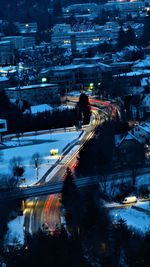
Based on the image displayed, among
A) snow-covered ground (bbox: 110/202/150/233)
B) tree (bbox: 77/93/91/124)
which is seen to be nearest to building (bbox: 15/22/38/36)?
tree (bbox: 77/93/91/124)

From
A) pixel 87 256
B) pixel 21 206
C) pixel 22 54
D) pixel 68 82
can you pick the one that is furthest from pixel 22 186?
pixel 22 54

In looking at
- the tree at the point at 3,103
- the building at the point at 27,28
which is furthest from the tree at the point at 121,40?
the tree at the point at 3,103

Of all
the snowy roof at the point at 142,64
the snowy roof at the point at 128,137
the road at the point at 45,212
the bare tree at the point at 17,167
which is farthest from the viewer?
the snowy roof at the point at 142,64

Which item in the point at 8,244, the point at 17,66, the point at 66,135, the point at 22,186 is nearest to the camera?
the point at 8,244

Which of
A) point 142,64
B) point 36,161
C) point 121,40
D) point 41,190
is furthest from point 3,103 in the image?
point 121,40

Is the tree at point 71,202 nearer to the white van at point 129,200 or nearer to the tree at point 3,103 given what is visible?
the white van at point 129,200

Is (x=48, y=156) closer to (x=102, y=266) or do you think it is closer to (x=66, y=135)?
(x=66, y=135)

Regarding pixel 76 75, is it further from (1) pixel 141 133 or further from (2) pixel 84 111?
(1) pixel 141 133
